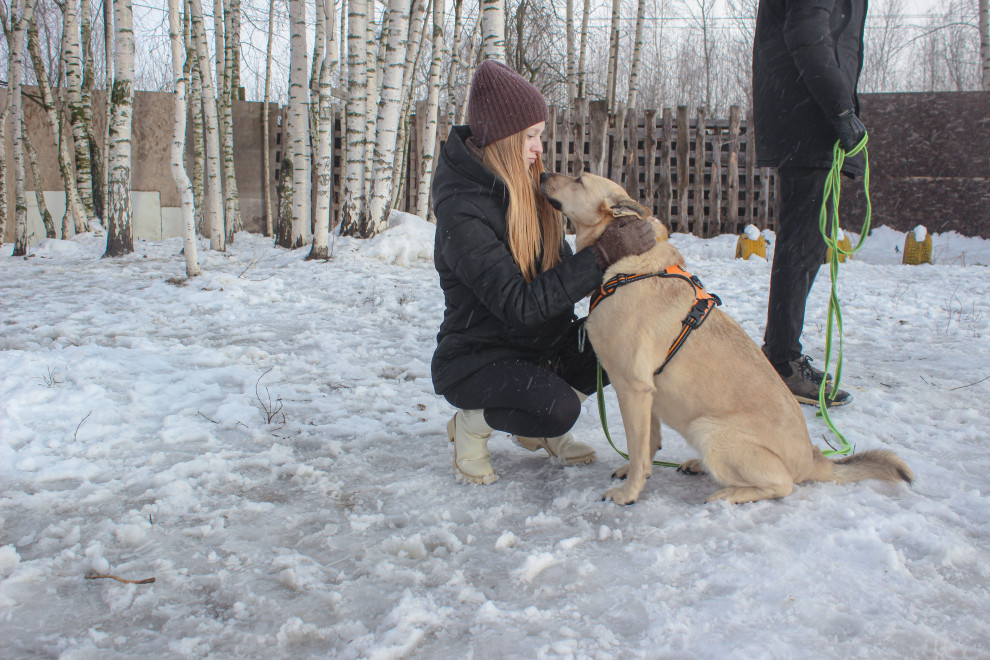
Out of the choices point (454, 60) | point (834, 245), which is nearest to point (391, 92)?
point (454, 60)

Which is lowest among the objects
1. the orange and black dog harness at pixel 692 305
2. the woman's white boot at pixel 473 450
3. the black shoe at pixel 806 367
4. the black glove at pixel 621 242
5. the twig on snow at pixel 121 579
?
the twig on snow at pixel 121 579

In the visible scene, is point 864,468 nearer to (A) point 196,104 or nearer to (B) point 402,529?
(B) point 402,529

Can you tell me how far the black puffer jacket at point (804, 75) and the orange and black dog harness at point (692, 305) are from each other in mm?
1566

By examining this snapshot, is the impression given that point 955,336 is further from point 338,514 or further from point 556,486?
point 338,514

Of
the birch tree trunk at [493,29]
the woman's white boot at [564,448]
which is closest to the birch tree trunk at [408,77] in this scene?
the birch tree trunk at [493,29]

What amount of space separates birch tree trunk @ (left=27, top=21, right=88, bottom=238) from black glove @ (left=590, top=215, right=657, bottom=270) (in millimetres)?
12285

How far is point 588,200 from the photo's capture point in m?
2.73

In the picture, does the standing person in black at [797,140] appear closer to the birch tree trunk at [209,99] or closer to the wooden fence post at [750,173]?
the birch tree trunk at [209,99]

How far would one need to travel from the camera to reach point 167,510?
2.34 meters

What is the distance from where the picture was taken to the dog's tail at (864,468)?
8.13 ft

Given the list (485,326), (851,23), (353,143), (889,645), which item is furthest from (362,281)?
(889,645)

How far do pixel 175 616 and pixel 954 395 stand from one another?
13.4 feet

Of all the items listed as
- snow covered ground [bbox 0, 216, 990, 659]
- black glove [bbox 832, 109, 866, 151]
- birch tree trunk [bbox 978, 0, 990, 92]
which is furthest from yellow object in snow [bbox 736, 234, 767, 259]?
birch tree trunk [bbox 978, 0, 990, 92]

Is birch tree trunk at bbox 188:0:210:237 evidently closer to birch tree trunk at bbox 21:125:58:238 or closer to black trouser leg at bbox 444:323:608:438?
birch tree trunk at bbox 21:125:58:238
